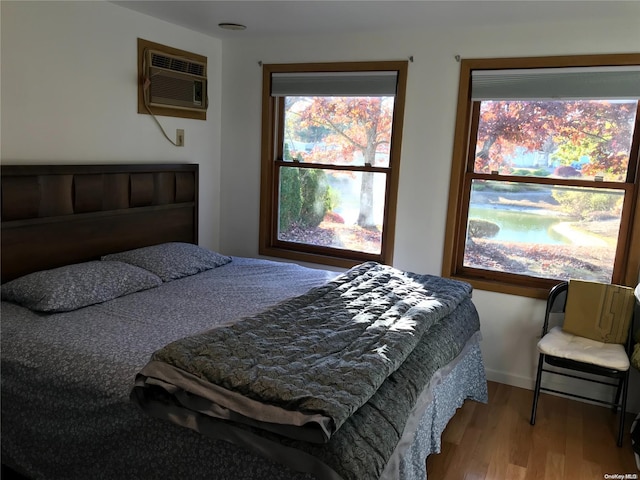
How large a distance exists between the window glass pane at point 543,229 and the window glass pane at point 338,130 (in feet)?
2.42

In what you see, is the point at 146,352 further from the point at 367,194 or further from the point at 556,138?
the point at 556,138

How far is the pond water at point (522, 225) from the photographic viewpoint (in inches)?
129

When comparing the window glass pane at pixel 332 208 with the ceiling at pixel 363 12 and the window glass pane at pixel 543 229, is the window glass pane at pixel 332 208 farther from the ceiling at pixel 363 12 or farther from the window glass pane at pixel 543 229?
the ceiling at pixel 363 12

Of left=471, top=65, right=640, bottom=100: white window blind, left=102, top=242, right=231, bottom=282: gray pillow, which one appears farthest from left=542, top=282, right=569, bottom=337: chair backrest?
left=102, top=242, right=231, bottom=282: gray pillow

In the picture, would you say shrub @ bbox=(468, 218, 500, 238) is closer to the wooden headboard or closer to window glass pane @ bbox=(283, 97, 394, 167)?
window glass pane @ bbox=(283, 97, 394, 167)

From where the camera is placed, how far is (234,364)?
174 centimetres

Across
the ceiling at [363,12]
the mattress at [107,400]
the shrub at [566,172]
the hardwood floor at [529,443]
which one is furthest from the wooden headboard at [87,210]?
the shrub at [566,172]

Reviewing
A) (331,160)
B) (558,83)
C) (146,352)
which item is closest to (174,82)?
(331,160)

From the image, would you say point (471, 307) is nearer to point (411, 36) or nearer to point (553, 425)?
point (553, 425)

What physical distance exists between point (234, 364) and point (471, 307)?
5.36ft

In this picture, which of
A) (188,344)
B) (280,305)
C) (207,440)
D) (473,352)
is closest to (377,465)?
(207,440)

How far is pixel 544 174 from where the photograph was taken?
3.24 m

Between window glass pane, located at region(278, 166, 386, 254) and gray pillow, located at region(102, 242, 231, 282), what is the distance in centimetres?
80

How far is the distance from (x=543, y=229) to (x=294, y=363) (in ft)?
7.12
